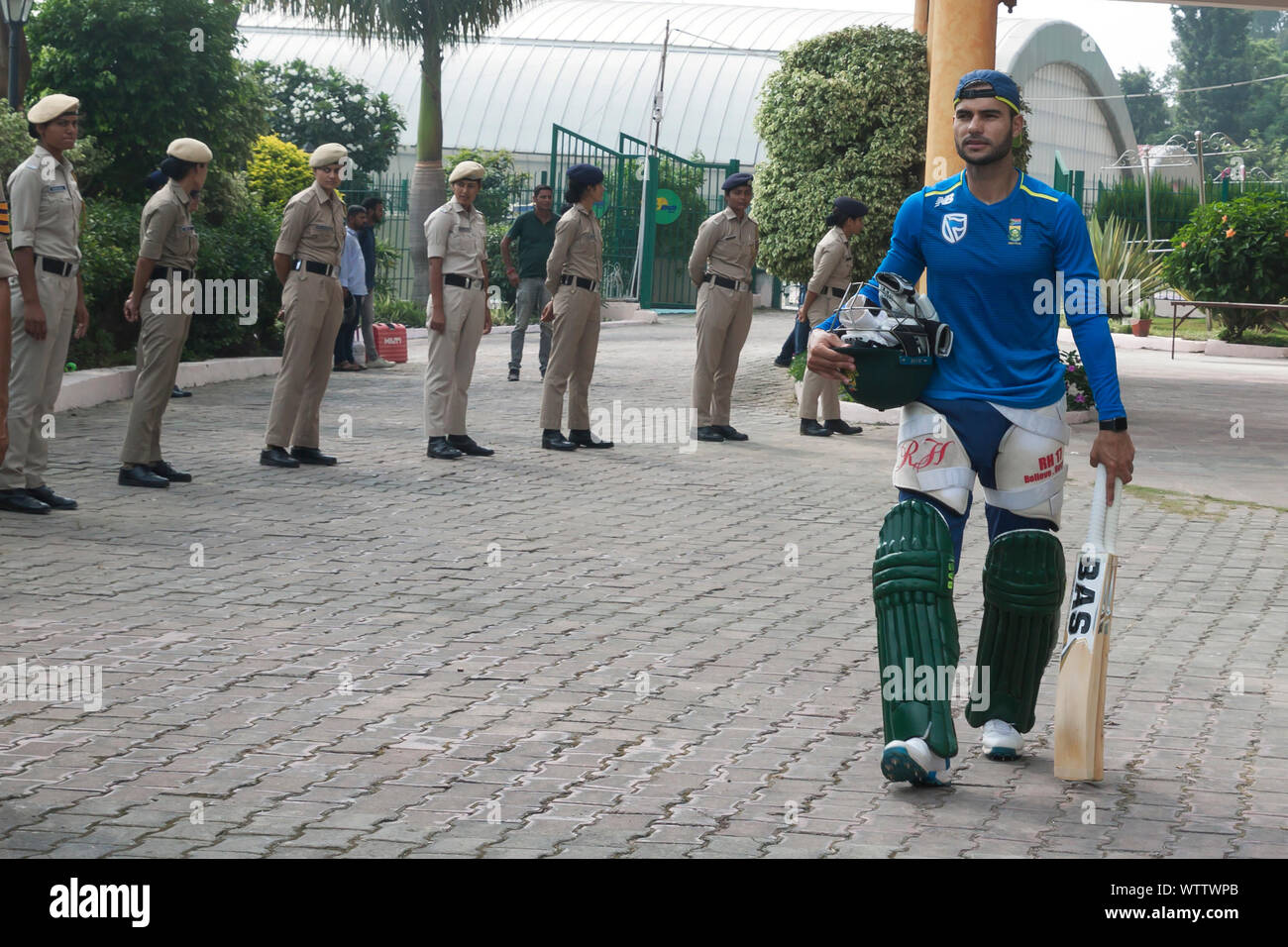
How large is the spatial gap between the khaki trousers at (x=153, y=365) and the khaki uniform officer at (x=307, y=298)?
901mm

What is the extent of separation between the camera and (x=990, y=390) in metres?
4.82

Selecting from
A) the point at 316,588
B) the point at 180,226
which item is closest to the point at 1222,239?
the point at 180,226

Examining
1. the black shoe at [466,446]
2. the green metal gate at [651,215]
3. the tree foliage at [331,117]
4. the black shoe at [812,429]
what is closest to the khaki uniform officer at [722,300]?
the black shoe at [812,429]

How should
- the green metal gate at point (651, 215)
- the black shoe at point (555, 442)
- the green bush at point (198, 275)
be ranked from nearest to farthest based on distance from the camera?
the black shoe at point (555, 442)
the green bush at point (198, 275)
the green metal gate at point (651, 215)

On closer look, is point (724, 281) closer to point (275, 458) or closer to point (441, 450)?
point (441, 450)

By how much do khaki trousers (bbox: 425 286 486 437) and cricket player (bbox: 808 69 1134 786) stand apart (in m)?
6.56

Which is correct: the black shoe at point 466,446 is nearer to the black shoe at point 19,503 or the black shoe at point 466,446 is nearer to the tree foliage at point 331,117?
the black shoe at point 19,503

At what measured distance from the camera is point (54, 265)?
8734 mm

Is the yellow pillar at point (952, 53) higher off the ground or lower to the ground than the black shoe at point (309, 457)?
higher

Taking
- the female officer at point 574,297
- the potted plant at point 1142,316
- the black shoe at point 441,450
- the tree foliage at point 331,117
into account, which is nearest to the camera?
the black shoe at point 441,450

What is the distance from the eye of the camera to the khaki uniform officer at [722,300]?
12.9 metres

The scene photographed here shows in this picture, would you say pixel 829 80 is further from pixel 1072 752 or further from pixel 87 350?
pixel 1072 752

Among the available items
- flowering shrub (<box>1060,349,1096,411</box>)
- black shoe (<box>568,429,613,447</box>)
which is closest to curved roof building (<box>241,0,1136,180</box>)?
flowering shrub (<box>1060,349,1096,411</box>)

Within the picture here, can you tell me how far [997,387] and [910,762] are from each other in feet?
3.77
